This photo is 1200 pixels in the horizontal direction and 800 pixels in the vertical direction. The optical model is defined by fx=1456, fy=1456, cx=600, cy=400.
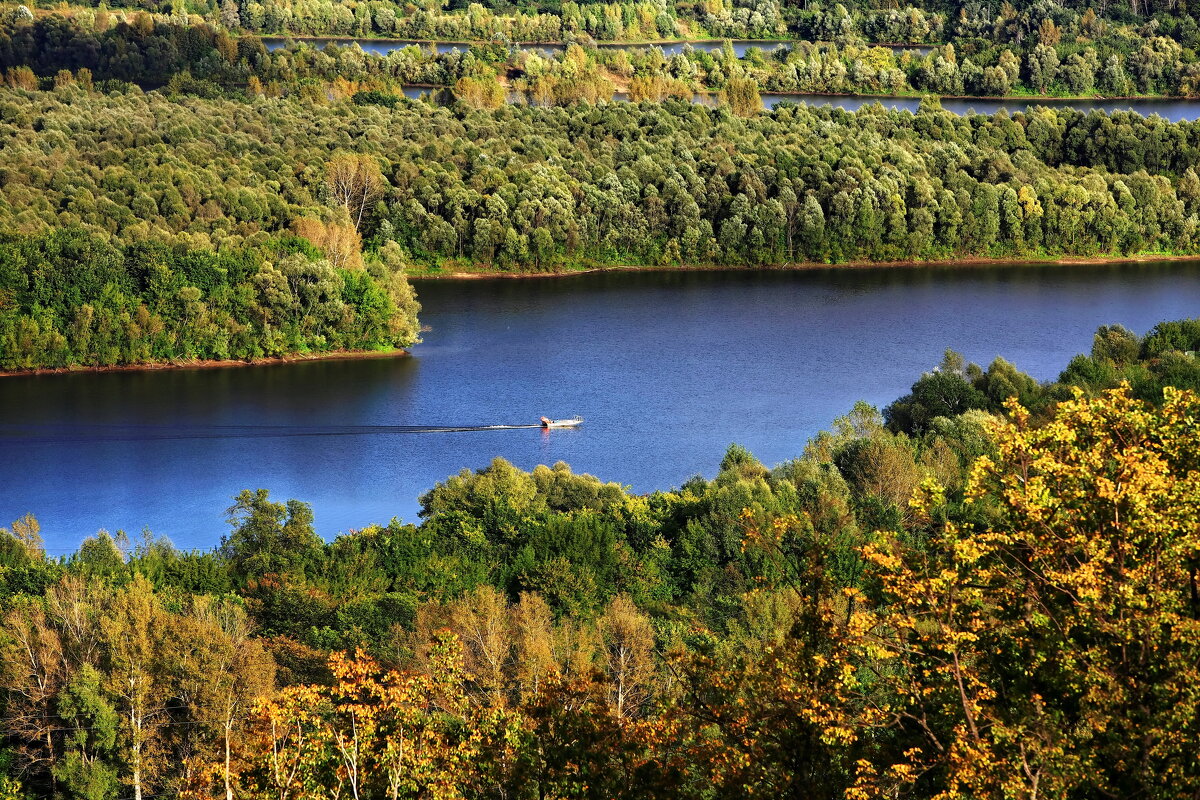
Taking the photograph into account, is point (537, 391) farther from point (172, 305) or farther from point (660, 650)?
point (660, 650)

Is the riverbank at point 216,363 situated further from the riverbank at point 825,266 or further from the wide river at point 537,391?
the riverbank at point 825,266

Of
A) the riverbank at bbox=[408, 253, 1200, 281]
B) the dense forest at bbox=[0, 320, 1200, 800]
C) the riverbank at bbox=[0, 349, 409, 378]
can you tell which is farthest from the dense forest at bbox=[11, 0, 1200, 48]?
the dense forest at bbox=[0, 320, 1200, 800]

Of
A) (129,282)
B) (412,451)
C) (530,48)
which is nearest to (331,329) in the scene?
(129,282)

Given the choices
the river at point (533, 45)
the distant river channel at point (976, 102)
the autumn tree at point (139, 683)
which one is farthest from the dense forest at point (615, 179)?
the autumn tree at point (139, 683)

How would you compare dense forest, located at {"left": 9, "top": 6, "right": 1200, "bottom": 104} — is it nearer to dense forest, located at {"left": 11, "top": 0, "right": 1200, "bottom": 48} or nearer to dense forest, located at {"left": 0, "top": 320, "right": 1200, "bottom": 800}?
dense forest, located at {"left": 11, "top": 0, "right": 1200, "bottom": 48}

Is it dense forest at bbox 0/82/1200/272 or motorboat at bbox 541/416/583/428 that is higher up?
dense forest at bbox 0/82/1200/272

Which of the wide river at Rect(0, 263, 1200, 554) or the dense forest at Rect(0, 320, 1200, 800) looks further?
the wide river at Rect(0, 263, 1200, 554)
